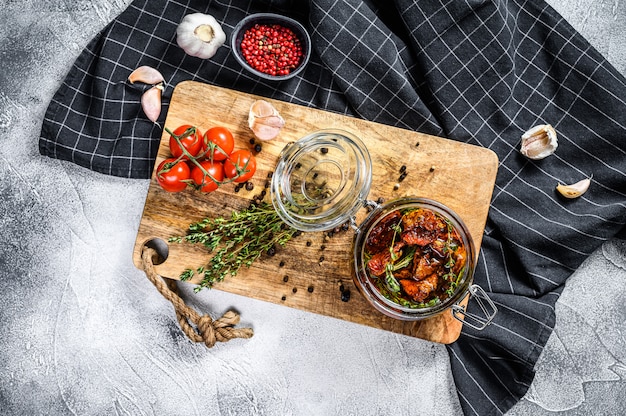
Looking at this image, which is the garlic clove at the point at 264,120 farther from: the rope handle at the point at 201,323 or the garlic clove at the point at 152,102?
the rope handle at the point at 201,323

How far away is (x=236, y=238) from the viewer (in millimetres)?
1399

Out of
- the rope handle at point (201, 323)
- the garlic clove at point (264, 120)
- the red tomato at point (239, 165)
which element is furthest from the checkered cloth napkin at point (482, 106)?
the rope handle at point (201, 323)

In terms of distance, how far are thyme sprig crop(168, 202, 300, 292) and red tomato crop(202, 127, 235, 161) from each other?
0.49 feet

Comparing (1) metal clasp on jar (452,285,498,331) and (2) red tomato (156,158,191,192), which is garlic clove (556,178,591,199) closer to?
(1) metal clasp on jar (452,285,498,331)

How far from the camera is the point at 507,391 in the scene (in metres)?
1.60

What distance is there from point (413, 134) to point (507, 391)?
797 millimetres

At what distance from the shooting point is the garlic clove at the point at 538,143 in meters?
1.52

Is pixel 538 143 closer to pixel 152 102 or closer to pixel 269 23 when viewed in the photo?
pixel 269 23

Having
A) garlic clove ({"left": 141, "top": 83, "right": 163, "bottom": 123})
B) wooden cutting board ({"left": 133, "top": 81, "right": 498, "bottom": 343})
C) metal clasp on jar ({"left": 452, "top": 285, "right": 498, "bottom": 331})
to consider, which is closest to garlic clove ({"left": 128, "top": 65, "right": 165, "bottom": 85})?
garlic clove ({"left": 141, "top": 83, "right": 163, "bottom": 123})

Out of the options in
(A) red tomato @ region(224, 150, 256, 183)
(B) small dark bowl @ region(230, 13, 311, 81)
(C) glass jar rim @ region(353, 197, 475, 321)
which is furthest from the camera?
(B) small dark bowl @ region(230, 13, 311, 81)

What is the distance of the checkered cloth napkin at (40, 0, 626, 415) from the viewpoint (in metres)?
1.51

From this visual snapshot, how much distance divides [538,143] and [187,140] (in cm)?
95

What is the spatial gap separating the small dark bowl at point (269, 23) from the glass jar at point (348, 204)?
0.21 metres

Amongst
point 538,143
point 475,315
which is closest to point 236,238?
point 475,315
